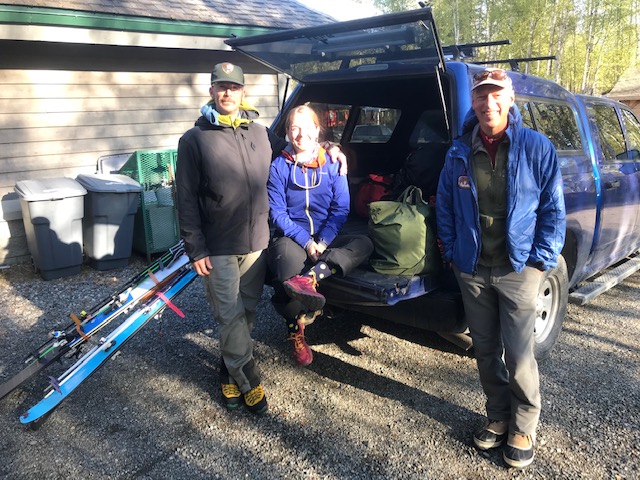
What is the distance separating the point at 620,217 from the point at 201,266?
3.76 metres

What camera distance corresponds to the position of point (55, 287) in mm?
5746

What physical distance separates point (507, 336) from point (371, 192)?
2054 millimetres

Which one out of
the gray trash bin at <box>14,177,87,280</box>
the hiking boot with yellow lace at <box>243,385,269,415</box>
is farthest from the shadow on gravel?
the gray trash bin at <box>14,177,87,280</box>

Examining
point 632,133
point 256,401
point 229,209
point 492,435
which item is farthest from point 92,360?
point 632,133

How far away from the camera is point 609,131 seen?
4684 mm

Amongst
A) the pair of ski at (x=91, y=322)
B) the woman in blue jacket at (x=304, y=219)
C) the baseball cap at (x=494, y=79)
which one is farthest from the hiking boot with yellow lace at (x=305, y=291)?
the baseball cap at (x=494, y=79)

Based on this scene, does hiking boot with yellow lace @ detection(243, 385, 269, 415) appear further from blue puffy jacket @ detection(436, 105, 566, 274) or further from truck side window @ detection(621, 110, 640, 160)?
truck side window @ detection(621, 110, 640, 160)

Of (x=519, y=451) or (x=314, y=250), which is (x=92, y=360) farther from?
(x=519, y=451)

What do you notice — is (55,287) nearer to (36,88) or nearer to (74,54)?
(36,88)

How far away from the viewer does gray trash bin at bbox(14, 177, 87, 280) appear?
572 cm

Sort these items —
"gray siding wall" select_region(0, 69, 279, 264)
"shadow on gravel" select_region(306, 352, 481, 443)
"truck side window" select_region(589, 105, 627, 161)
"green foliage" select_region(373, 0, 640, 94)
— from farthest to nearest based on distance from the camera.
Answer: "green foliage" select_region(373, 0, 640, 94) → "gray siding wall" select_region(0, 69, 279, 264) → "truck side window" select_region(589, 105, 627, 161) → "shadow on gravel" select_region(306, 352, 481, 443)

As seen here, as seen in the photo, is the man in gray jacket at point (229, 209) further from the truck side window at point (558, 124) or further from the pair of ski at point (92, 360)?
the truck side window at point (558, 124)

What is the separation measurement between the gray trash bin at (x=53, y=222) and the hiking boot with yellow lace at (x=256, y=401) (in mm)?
3779

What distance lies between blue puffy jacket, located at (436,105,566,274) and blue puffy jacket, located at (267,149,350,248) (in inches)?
36.5
